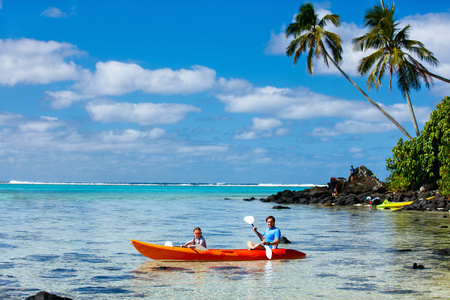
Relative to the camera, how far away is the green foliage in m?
32.8

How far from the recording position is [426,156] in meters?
35.1

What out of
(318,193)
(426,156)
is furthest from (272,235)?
(318,193)

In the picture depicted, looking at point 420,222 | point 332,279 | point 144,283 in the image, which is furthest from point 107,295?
point 420,222

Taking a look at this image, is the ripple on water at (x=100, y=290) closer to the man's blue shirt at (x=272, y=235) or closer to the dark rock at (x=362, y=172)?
the man's blue shirt at (x=272, y=235)

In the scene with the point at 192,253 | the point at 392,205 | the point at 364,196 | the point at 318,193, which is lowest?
the point at 192,253

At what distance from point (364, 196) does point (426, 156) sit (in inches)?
318

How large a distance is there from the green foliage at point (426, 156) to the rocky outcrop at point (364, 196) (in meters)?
1.00

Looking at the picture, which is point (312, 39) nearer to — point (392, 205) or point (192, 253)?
point (392, 205)

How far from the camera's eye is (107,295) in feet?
28.8

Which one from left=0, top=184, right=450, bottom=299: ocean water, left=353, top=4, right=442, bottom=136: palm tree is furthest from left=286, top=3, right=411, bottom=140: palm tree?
left=0, top=184, right=450, bottom=299: ocean water

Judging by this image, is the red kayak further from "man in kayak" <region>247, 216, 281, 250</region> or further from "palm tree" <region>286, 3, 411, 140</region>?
"palm tree" <region>286, 3, 411, 140</region>

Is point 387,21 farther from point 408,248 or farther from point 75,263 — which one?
point 75,263

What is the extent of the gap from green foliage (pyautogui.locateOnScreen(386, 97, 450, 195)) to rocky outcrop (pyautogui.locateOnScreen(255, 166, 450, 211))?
1.00 metres

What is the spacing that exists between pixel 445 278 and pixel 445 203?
898 inches
